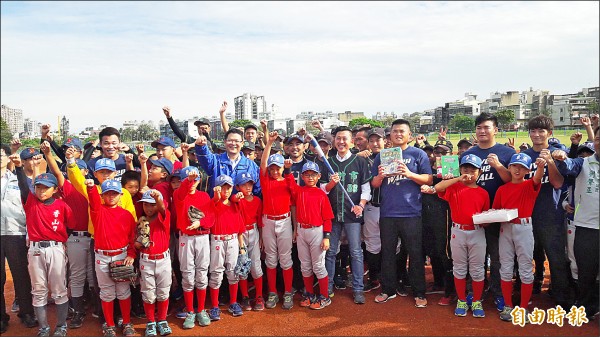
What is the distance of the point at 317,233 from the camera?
5242mm

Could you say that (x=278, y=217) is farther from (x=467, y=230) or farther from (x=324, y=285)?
(x=467, y=230)

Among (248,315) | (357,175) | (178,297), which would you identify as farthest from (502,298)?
(178,297)

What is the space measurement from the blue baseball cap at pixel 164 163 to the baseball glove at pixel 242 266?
1.58 m

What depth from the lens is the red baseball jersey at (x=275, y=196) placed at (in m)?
5.27

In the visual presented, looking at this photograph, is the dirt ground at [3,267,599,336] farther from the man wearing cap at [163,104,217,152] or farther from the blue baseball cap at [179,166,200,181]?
the man wearing cap at [163,104,217,152]

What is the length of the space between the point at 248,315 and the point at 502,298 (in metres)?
3.32

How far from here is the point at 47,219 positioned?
4.51 metres

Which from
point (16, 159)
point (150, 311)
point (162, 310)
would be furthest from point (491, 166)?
point (16, 159)

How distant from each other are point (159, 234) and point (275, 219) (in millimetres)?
1468

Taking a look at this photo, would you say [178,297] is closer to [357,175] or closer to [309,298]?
[309,298]

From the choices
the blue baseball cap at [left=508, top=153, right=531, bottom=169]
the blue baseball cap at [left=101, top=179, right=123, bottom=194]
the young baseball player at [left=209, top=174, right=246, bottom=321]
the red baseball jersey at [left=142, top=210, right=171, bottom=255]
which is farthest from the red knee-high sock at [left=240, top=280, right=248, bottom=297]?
the blue baseball cap at [left=508, top=153, right=531, bottom=169]

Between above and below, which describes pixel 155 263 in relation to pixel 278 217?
below

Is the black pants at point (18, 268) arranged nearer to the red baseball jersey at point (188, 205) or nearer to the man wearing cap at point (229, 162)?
the red baseball jersey at point (188, 205)

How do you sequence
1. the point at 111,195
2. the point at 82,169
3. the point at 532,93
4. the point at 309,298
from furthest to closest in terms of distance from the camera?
the point at 532,93 < the point at 309,298 < the point at 82,169 < the point at 111,195
